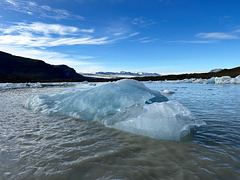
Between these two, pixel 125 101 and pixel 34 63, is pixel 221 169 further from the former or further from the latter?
pixel 34 63

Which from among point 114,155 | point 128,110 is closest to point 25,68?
point 128,110

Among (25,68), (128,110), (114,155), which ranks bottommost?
(114,155)

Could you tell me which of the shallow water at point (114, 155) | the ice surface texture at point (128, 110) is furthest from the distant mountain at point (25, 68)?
the shallow water at point (114, 155)

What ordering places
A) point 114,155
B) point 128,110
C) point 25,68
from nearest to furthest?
point 114,155 < point 128,110 < point 25,68

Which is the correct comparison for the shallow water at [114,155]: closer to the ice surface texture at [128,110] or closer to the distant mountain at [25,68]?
the ice surface texture at [128,110]

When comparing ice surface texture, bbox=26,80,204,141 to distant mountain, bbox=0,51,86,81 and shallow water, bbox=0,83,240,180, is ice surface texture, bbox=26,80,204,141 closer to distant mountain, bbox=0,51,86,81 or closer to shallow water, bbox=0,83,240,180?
shallow water, bbox=0,83,240,180

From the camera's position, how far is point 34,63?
15950cm

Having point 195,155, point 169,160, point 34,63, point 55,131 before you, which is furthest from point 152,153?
point 34,63

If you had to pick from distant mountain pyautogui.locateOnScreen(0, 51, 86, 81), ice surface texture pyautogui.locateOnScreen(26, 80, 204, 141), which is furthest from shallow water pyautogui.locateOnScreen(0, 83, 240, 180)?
distant mountain pyautogui.locateOnScreen(0, 51, 86, 81)

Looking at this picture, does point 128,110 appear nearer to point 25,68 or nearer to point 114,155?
point 114,155

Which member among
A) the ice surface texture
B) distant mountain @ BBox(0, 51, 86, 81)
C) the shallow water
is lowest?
the shallow water

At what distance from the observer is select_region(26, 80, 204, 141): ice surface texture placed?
3.33m

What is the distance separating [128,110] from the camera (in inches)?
167

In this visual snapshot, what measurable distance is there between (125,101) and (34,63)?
18107cm
